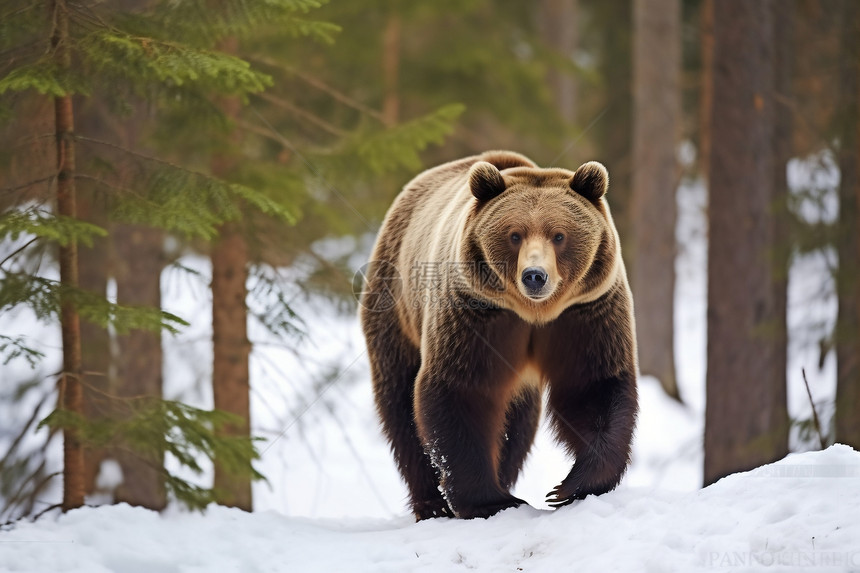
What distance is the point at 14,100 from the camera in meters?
4.93

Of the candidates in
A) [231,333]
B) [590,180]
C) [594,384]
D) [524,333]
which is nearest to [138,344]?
[231,333]

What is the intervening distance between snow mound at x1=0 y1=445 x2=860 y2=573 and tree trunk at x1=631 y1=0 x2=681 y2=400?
26.5 feet

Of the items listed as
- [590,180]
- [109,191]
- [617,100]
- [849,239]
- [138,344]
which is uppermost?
[617,100]

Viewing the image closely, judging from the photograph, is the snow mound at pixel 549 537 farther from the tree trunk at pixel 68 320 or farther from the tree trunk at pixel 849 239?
the tree trunk at pixel 849 239

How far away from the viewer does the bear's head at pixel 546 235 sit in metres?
4.47

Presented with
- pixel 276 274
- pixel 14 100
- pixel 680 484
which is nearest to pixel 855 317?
pixel 680 484

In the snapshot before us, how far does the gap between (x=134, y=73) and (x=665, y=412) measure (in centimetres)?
892

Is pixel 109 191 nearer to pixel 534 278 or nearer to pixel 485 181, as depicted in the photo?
pixel 485 181

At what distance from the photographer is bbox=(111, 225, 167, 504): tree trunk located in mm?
8266

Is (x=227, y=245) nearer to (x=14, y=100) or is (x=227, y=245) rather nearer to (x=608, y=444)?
(x=14, y=100)

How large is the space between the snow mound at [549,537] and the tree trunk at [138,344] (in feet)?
12.4

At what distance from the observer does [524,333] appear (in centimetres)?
475

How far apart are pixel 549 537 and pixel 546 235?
146cm

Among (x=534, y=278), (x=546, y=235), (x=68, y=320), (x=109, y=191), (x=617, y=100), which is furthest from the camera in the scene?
(x=617, y=100)
